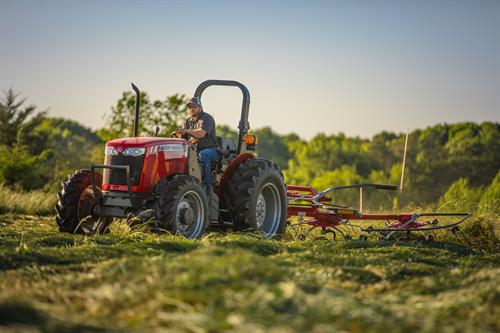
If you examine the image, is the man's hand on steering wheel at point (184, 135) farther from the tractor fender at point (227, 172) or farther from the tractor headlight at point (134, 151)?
the tractor headlight at point (134, 151)

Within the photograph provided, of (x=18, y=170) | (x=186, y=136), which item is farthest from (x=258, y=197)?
(x=18, y=170)

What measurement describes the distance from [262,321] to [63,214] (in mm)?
6188

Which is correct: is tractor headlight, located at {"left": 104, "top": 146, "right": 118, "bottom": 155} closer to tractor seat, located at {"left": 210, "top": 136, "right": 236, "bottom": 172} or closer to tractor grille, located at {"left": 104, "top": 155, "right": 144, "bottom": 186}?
tractor grille, located at {"left": 104, "top": 155, "right": 144, "bottom": 186}

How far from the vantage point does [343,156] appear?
46969 mm

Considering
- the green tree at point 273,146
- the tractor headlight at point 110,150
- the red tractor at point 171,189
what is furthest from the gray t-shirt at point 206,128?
the green tree at point 273,146

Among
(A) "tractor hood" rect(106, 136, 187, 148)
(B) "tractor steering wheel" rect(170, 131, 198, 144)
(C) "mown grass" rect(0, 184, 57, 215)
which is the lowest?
(C) "mown grass" rect(0, 184, 57, 215)

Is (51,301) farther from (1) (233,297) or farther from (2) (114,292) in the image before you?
(1) (233,297)

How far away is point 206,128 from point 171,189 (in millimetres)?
1423

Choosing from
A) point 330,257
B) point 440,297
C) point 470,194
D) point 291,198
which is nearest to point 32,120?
point 470,194

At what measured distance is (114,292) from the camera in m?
4.84

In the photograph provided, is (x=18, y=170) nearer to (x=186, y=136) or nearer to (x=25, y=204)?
(x=25, y=204)

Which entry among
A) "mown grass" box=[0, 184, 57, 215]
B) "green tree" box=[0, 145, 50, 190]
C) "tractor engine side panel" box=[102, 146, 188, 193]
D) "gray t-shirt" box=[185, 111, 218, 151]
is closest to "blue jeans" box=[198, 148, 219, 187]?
"gray t-shirt" box=[185, 111, 218, 151]

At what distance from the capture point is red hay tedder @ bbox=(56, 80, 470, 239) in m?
9.36

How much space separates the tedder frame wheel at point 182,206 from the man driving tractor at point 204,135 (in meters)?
0.55
